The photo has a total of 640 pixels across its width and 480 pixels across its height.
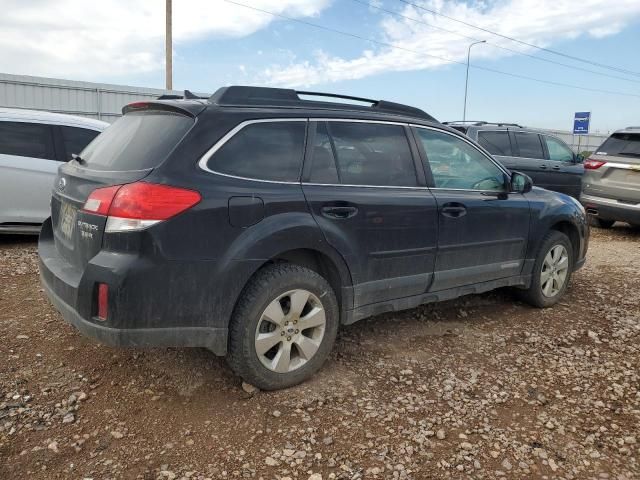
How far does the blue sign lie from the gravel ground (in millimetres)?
21272

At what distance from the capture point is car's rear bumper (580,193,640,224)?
8.52 meters

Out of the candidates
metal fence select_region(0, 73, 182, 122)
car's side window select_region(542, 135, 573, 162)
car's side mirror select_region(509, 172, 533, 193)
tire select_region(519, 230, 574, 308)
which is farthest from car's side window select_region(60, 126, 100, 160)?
metal fence select_region(0, 73, 182, 122)

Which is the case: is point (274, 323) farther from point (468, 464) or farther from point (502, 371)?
point (502, 371)

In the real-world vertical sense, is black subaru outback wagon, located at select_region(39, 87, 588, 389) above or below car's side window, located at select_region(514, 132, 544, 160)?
below

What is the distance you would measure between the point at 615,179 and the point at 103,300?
863cm

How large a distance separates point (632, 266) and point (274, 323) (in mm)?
5524

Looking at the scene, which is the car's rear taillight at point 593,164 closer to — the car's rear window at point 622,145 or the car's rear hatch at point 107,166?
the car's rear window at point 622,145

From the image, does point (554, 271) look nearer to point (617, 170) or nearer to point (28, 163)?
point (617, 170)

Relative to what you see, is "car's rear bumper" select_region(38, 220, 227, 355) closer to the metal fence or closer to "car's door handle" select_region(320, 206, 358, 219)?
"car's door handle" select_region(320, 206, 358, 219)

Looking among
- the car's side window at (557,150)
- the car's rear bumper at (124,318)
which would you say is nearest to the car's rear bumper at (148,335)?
the car's rear bumper at (124,318)

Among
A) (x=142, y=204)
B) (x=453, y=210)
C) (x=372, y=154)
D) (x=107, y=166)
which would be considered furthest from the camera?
(x=453, y=210)

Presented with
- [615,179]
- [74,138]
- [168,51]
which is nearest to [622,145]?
[615,179]

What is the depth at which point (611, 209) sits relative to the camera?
28.7 feet

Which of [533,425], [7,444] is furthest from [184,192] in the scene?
[533,425]
